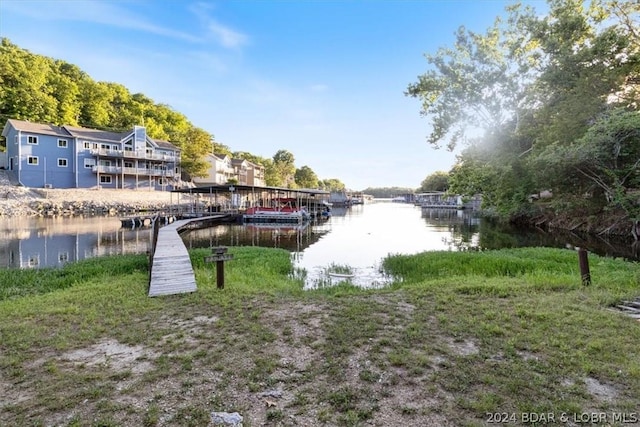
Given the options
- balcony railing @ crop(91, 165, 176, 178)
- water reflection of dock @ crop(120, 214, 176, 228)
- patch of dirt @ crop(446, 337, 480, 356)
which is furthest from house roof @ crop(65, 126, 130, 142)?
patch of dirt @ crop(446, 337, 480, 356)

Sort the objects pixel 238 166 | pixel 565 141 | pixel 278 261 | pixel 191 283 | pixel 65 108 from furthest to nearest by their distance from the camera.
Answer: pixel 238 166, pixel 65 108, pixel 565 141, pixel 278 261, pixel 191 283

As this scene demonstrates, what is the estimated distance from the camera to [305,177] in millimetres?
103250

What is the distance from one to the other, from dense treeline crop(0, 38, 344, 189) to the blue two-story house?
17.8ft

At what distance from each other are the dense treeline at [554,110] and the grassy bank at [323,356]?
1079 centimetres

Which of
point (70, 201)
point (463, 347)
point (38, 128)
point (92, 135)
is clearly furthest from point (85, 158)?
point (463, 347)

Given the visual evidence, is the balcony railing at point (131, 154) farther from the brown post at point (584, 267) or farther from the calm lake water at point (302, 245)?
the brown post at point (584, 267)

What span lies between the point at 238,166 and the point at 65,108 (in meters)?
30.6

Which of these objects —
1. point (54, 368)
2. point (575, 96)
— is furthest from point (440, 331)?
point (575, 96)

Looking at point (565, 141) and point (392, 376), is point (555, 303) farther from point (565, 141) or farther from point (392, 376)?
point (565, 141)

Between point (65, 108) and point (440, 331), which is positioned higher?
point (65, 108)

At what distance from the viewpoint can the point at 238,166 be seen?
74250mm

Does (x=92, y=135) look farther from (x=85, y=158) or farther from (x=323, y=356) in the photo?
(x=323, y=356)

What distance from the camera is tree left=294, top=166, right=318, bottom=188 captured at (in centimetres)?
10294

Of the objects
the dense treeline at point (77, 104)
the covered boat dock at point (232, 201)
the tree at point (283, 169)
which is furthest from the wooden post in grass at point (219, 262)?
the tree at point (283, 169)
